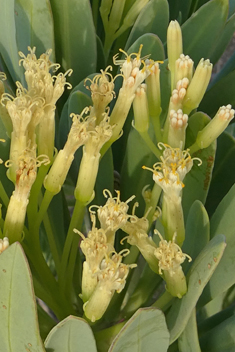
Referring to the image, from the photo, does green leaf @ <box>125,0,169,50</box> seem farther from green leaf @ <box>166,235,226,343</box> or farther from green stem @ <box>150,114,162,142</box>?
green leaf @ <box>166,235,226,343</box>

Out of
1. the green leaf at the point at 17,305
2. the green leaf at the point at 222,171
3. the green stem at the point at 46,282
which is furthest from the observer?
the green leaf at the point at 222,171

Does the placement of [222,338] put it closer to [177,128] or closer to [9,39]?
[177,128]

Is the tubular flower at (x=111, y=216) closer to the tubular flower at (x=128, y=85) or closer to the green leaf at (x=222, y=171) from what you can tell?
the tubular flower at (x=128, y=85)

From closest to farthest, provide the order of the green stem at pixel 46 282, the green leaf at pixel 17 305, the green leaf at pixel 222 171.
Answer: the green leaf at pixel 17 305 → the green stem at pixel 46 282 → the green leaf at pixel 222 171

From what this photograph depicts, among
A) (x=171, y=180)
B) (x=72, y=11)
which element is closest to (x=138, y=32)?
(x=72, y=11)

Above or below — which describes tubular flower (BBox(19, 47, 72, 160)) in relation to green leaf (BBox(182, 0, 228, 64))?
below

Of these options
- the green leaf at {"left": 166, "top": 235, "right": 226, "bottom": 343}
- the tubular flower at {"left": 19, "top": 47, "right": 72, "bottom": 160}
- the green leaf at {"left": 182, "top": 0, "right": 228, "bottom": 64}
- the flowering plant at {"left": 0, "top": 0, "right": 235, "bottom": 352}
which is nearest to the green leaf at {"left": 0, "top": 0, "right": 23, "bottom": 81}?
the flowering plant at {"left": 0, "top": 0, "right": 235, "bottom": 352}

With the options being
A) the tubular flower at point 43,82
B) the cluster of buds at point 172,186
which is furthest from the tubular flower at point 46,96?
the cluster of buds at point 172,186
